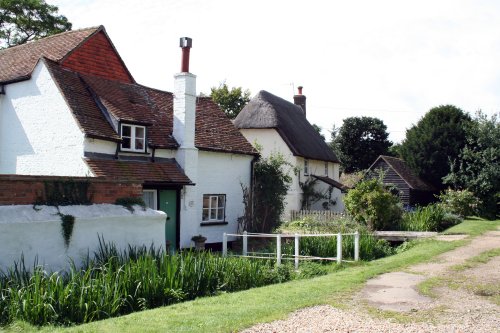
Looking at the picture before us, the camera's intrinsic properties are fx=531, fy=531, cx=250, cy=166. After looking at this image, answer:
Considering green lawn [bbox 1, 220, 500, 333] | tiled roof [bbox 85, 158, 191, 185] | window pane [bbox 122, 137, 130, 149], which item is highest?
A: window pane [bbox 122, 137, 130, 149]

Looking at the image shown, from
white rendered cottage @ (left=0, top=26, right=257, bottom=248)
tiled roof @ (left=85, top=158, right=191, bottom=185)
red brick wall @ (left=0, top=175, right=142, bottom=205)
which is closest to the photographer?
red brick wall @ (left=0, top=175, right=142, bottom=205)

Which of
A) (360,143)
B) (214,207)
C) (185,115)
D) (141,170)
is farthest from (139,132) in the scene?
(360,143)

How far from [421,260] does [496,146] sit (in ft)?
87.4

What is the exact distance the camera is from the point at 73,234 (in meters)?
12.3

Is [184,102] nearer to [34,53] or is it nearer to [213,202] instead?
[213,202]

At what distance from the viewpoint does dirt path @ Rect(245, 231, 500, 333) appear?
7.72 meters

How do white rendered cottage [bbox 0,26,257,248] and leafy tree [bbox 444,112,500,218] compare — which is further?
leafy tree [bbox 444,112,500,218]

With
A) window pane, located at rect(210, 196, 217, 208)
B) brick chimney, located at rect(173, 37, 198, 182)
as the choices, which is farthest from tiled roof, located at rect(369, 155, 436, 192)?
brick chimney, located at rect(173, 37, 198, 182)

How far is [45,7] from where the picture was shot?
3494cm

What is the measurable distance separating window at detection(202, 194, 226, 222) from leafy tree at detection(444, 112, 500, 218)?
2260cm

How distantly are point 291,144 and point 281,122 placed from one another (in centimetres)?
187

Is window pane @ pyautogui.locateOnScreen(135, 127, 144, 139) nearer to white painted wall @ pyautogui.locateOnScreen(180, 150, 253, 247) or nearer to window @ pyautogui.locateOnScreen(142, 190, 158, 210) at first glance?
window @ pyautogui.locateOnScreen(142, 190, 158, 210)

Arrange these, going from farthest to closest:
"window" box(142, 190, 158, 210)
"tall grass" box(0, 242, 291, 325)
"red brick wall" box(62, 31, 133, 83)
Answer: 1. "red brick wall" box(62, 31, 133, 83)
2. "window" box(142, 190, 158, 210)
3. "tall grass" box(0, 242, 291, 325)

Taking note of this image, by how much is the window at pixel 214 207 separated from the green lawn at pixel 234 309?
9.71 m
